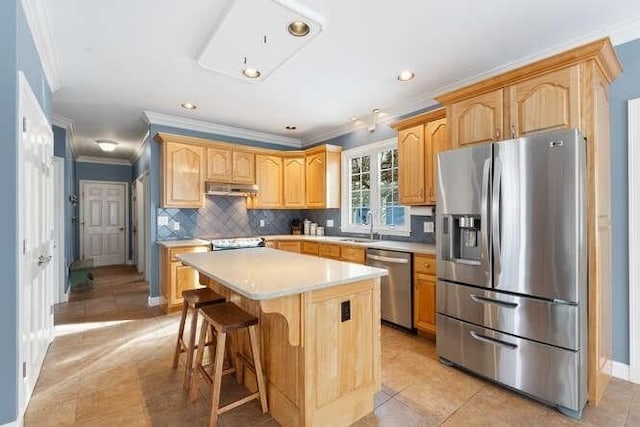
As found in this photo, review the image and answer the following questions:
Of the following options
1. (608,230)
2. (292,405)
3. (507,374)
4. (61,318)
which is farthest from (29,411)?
Result: (608,230)

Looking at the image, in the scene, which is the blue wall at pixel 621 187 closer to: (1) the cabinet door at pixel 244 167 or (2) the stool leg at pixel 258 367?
(2) the stool leg at pixel 258 367

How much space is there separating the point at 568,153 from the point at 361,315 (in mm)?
1597

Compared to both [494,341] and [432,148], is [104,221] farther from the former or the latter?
[494,341]

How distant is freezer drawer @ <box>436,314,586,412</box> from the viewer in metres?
1.93

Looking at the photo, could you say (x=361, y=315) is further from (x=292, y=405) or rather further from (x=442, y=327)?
(x=442, y=327)

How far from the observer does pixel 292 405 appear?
179cm

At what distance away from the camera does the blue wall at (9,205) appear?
5.54 ft

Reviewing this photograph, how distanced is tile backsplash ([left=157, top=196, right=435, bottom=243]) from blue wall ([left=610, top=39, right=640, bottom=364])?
1755mm

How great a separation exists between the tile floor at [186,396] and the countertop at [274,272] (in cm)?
89

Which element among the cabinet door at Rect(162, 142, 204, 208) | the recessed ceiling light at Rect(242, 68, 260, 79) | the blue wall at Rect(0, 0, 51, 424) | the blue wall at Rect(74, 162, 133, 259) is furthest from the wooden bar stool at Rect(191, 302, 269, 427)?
the blue wall at Rect(74, 162, 133, 259)

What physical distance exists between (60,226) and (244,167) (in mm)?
2735

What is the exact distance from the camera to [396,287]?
11.0 ft

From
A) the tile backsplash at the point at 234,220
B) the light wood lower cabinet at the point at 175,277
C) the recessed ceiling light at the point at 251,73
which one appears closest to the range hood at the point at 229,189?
the tile backsplash at the point at 234,220

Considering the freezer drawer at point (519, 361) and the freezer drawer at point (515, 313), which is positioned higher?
the freezer drawer at point (515, 313)
